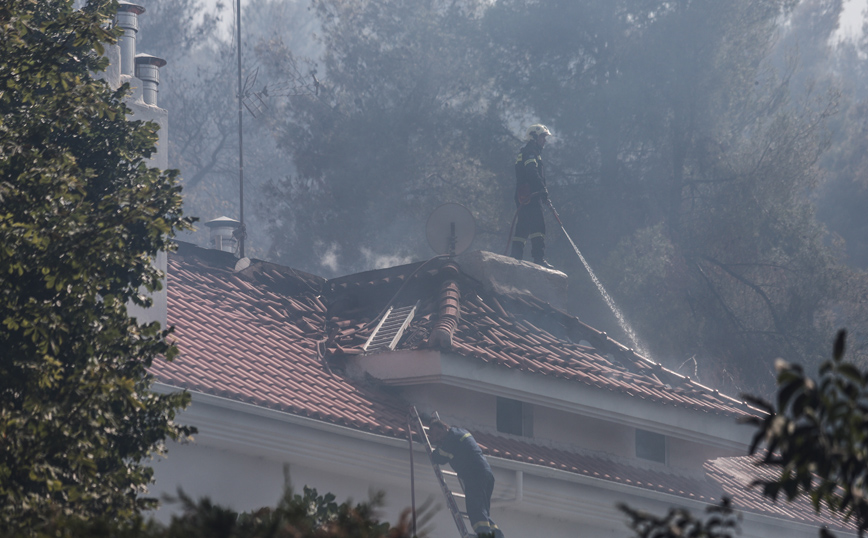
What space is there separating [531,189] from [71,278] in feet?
33.1

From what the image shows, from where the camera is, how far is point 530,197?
14.5 metres

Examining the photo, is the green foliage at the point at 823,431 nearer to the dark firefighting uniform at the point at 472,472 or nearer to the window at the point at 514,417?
the dark firefighting uniform at the point at 472,472

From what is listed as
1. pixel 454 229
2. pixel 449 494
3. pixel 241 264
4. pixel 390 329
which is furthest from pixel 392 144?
pixel 449 494

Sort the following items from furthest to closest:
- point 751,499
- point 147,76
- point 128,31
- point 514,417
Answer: point 751,499 → point 514,417 → point 147,76 → point 128,31

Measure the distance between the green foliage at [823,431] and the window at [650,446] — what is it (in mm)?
10650

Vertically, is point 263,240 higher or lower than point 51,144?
higher

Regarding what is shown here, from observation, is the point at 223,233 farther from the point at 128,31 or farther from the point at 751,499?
the point at 751,499

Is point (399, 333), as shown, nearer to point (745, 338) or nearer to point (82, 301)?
point (82, 301)

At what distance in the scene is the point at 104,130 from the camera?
19.6 feet

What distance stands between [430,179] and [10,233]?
2239cm

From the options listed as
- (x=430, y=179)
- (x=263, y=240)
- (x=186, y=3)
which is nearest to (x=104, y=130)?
(x=430, y=179)

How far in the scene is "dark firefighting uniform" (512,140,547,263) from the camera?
14.4 m

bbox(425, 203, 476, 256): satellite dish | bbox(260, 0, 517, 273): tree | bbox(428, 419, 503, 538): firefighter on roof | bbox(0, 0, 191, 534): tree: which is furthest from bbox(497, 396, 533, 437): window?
bbox(260, 0, 517, 273): tree

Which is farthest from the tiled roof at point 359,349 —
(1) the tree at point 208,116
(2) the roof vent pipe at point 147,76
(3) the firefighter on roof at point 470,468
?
(1) the tree at point 208,116
